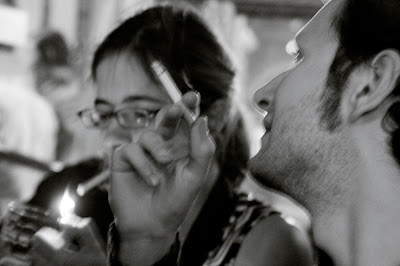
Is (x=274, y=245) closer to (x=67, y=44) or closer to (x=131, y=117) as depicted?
(x=131, y=117)

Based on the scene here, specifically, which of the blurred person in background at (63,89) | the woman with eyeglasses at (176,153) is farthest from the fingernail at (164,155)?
the blurred person in background at (63,89)

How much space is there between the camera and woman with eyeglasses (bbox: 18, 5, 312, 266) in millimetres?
1188

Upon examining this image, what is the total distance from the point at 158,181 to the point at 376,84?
427mm

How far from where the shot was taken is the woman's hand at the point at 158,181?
1158 millimetres

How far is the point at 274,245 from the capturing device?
1.43 meters

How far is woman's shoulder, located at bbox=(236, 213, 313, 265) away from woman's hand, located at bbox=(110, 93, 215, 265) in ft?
0.88

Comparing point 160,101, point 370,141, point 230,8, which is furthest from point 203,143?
point 230,8

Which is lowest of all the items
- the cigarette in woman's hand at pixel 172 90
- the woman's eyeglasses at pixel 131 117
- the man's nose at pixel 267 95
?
the woman's eyeglasses at pixel 131 117

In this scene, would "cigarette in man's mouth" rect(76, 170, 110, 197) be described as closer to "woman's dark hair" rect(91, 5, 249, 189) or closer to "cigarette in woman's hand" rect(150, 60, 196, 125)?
"woman's dark hair" rect(91, 5, 249, 189)

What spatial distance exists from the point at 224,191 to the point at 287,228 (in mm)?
206

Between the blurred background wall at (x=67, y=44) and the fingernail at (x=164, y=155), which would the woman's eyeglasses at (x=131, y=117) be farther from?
the blurred background wall at (x=67, y=44)

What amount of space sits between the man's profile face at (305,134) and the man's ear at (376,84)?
0.06 meters

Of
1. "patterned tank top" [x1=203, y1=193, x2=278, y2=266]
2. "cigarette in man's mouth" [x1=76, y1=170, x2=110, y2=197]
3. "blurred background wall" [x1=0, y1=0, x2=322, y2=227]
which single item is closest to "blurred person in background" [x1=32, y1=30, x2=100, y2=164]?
"blurred background wall" [x1=0, y1=0, x2=322, y2=227]

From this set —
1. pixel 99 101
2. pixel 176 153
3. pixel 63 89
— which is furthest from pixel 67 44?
pixel 176 153
